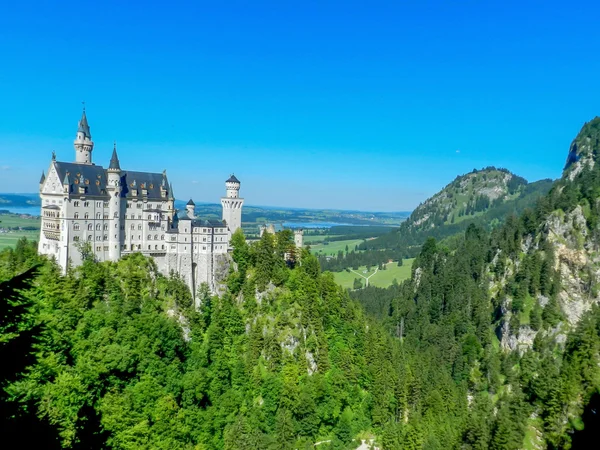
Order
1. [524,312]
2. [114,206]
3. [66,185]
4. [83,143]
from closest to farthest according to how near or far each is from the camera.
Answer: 1. [66,185]
2. [114,206]
3. [83,143]
4. [524,312]

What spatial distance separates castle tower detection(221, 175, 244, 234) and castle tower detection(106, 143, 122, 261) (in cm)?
2282

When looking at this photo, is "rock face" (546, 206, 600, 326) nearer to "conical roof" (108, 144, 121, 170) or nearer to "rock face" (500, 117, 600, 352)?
"rock face" (500, 117, 600, 352)

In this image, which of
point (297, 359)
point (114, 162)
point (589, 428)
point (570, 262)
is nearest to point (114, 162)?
point (114, 162)

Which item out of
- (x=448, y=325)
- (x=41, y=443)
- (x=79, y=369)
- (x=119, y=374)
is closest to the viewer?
(x=41, y=443)

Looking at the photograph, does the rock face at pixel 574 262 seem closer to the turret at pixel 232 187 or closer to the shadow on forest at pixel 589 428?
the shadow on forest at pixel 589 428

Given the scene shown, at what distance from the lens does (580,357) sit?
100688 mm

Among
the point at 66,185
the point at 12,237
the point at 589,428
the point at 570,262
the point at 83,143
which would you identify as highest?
the point at 83,143

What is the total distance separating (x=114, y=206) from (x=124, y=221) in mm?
4048

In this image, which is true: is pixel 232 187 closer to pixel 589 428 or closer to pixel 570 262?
pixel 589 428

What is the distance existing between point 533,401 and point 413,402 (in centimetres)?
2468

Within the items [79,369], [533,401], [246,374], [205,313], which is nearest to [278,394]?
[246,374]

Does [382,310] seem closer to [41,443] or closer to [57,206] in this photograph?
[57,206]

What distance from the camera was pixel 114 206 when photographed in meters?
96.4

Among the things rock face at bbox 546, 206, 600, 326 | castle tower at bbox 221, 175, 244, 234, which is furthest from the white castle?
rock face at bbox 546, 206, 600, 326
